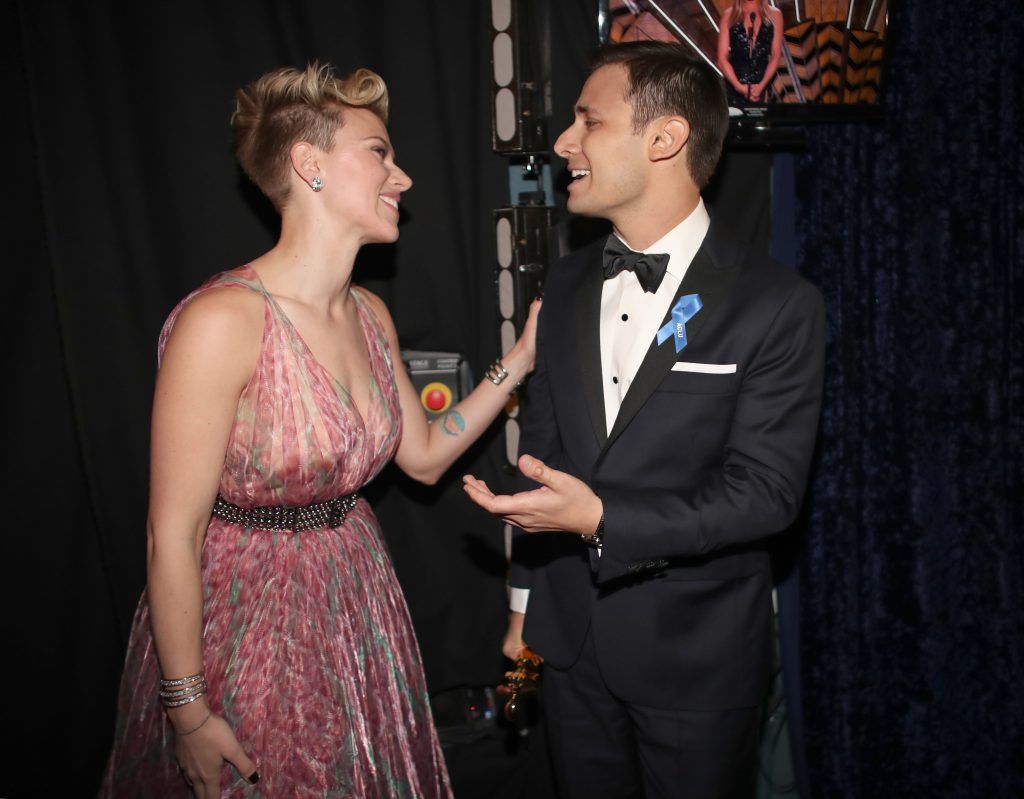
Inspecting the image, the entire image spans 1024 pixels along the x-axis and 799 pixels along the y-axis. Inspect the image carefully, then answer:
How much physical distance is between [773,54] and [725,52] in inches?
5.9

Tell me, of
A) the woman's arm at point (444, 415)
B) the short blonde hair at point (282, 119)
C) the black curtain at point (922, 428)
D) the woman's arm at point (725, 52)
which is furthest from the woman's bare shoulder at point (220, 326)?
the black curtain at point (922, 428)

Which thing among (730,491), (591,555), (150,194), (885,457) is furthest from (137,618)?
(885,457)

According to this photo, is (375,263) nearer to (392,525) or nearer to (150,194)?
(150,194)

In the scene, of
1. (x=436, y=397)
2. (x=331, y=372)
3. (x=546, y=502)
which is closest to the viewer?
(x=546, y=502)

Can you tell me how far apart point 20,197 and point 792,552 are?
8.16 ft

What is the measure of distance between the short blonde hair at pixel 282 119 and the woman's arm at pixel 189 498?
1.32 feet

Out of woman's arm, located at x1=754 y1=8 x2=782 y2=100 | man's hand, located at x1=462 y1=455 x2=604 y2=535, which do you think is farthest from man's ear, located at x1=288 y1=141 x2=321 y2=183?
woman's arm, located at x1=754 y1=8 x2=782 y2=100

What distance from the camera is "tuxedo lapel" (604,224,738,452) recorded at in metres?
1.57

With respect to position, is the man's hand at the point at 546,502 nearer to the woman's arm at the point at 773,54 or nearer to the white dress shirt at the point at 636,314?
the white dress shirt at the point at 636,314

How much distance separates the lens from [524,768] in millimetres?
2555

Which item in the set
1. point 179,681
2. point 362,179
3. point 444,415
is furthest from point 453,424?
point 179,681

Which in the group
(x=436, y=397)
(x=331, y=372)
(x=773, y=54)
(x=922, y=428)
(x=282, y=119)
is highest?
(x=773, y=54)

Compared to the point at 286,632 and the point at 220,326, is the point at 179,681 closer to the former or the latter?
the point at 286,632

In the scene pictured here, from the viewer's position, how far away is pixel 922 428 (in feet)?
8.27
